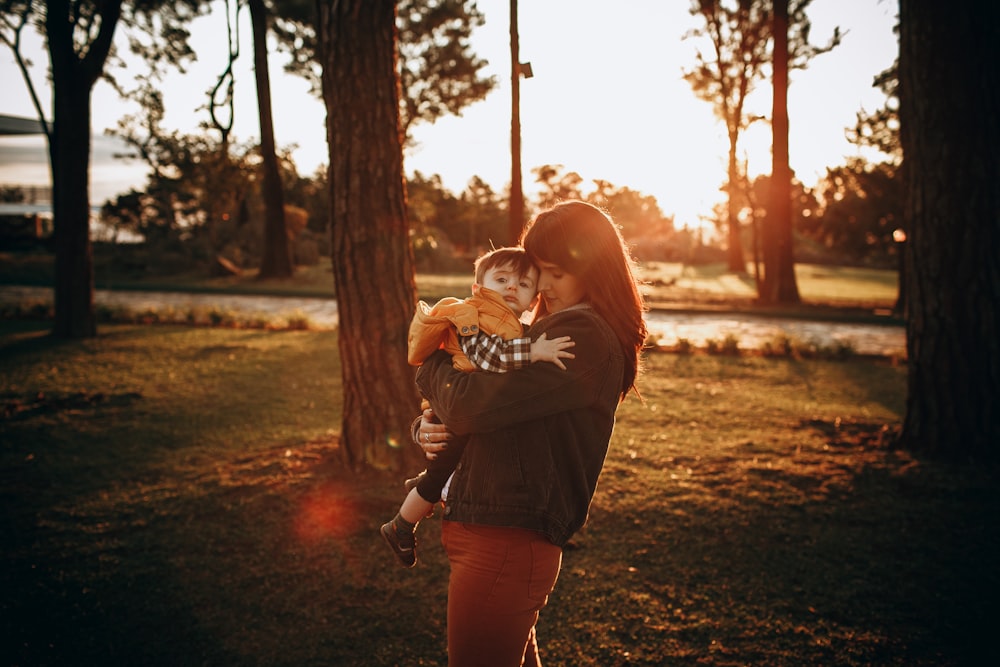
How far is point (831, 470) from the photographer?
557 centimetres

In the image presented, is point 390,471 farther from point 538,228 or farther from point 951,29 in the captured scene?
point 951,29

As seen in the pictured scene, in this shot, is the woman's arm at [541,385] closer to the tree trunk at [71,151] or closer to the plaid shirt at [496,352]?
the plaid shirt at [496,352]

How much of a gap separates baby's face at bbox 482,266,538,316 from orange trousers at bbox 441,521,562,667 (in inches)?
26.5

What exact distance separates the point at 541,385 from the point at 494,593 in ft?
2.02

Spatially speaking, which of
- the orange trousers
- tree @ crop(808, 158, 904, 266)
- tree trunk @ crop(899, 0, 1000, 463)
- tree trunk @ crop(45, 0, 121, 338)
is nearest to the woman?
the orange trousers

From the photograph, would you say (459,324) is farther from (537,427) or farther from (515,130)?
(515,130)

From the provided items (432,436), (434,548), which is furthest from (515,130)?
(432,436)

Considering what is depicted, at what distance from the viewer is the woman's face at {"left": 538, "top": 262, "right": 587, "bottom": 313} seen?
2.08 meters

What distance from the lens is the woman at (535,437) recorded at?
1945 millimetres

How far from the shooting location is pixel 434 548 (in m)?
4.35

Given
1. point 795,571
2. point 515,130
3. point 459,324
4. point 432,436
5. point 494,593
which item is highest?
point 515,130

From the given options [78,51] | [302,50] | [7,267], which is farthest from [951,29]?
[7,267]

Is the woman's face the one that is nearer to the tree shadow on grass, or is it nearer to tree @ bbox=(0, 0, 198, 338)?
the tree shadow on grass

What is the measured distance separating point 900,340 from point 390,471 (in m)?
11.8
